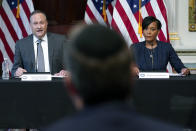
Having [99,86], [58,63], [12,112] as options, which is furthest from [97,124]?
[58,63]

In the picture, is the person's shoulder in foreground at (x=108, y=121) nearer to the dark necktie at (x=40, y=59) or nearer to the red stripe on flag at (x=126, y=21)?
the dark necktie at (x=40, y=59)

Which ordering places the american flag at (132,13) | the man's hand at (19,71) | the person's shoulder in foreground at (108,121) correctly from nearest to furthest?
the person's shoulder in foreground at (108,121)
the man's hand at (19,71)
the american flag at (132,13)

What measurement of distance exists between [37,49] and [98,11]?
1.82 metres

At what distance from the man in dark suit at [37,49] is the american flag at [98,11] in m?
1.52

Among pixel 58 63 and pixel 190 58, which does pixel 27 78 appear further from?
pixel 190 58

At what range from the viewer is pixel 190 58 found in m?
5.70

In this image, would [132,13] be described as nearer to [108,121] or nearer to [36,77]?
[36,77]

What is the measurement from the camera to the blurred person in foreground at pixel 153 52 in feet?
13.9

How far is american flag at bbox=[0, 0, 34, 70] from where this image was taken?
5.70m

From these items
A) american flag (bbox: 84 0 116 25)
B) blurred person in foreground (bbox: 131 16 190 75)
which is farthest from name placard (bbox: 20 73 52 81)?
american flag (bbox: 84 0 116 25)

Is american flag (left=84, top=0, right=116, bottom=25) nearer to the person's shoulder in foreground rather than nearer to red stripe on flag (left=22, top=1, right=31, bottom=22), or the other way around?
red stripe on flag (left=22, top=1, right=31, bottom=22)

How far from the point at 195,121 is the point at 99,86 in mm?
2828

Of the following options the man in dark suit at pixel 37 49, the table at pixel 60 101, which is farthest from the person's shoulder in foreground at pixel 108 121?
the man in dark suit at pixel 37 49

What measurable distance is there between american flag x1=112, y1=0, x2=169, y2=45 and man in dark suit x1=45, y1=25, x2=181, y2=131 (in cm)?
471
